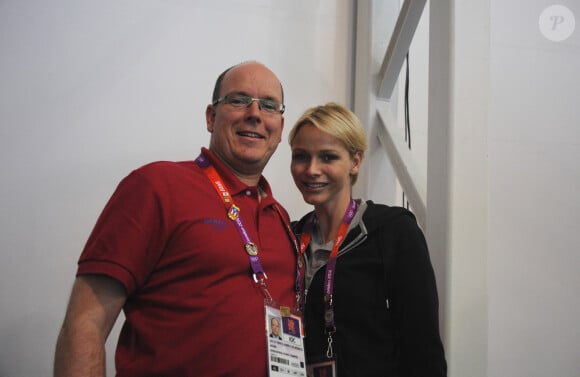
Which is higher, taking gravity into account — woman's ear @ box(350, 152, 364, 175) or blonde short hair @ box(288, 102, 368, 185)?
blonde short hair @ box(288, 102, 368, 185)

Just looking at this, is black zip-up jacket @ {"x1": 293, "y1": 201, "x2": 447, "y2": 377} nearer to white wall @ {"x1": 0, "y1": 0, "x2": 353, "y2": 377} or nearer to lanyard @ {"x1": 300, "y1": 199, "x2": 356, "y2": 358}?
lanyard @ {"x1": 300, "y1": 199, "x2": 356, "y2": 358}

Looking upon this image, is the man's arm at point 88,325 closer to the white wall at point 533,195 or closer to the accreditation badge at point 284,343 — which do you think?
the accreditation badge at point 284,343

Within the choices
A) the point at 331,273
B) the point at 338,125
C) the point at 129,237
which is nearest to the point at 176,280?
the point at 129,237

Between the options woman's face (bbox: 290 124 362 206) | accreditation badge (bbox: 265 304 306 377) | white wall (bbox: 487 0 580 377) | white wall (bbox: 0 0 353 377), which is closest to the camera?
accreditation badge (bbox: 265 304 306 377)

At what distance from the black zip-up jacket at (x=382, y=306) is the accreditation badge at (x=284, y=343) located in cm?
7

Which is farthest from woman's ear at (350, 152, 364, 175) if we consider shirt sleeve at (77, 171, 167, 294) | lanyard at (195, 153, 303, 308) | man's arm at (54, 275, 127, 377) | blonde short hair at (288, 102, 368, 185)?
man's arm at (54, 275, 127, 377)

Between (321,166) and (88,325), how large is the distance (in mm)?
778

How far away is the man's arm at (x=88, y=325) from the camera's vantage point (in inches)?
36.8

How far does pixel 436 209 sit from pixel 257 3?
4.95ft

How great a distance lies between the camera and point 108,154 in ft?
6.47

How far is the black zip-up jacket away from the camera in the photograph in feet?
3.67

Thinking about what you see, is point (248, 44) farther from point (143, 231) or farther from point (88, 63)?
point (143, 231)

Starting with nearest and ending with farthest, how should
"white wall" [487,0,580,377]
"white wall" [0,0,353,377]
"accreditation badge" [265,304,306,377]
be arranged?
"accreditation badge" [265,304,306,377] → "white wall" [0,0,353,377] → "white wall" [487,0,580,377]

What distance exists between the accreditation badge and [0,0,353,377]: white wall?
1061 mm
